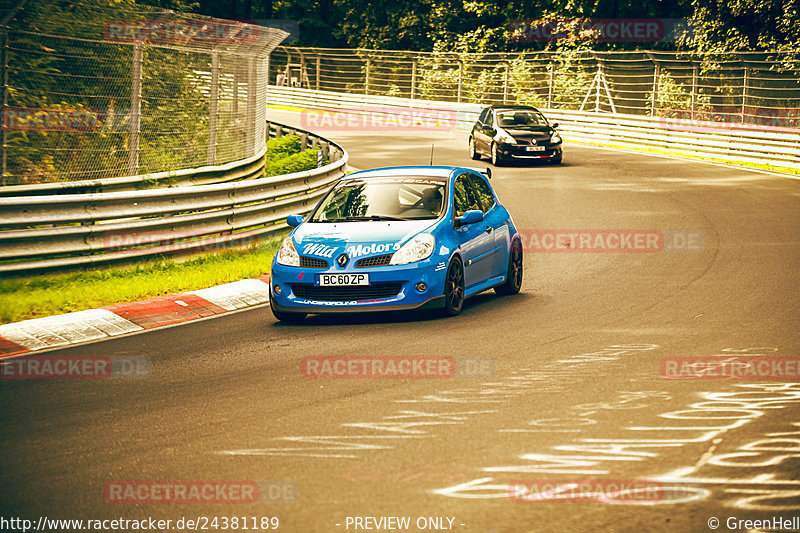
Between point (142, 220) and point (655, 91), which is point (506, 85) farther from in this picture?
point (142, 220)

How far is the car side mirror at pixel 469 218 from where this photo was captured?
1130 cm

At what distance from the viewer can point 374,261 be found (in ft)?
35.0

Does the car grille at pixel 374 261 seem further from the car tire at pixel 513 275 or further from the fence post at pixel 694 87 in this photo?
the fence post at pixel 694 87

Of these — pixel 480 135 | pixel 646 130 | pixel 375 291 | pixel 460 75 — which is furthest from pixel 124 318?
pixel 460 75

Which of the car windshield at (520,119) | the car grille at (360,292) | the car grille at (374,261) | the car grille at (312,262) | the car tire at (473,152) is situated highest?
the car windshield at (520,119)

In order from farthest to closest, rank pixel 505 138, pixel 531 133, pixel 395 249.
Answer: pixel 531 133 < pixel 505 138 < pixel 395 249

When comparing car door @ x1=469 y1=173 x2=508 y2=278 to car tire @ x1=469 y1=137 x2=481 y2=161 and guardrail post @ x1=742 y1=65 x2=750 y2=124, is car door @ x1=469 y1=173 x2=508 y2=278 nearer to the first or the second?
car tire @ x1=469 y1=137 x2=481 y2=161

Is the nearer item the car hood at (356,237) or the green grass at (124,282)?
the car hood at (356,237)

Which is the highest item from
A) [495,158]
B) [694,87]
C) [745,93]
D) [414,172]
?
[694,87]

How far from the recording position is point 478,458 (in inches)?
238

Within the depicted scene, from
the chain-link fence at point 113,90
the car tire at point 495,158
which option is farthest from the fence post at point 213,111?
the car tire at point 495,158

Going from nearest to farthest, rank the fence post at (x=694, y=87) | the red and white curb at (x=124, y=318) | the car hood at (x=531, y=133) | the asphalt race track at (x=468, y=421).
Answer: the asphalt race track at (x=468, y=421) < the red and white curb at (x=124, y=318) < the car hood at (x=531, y=133) < the fence post at (x=694, y=87)

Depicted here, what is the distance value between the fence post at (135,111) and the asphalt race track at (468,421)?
380 cm

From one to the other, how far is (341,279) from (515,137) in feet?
62.6
